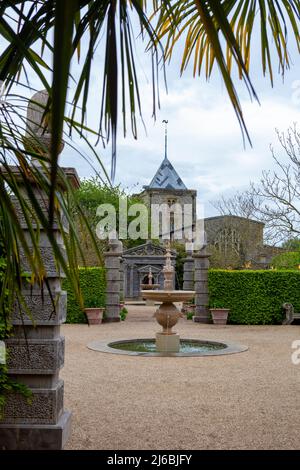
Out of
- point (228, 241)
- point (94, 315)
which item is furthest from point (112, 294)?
point (228, 241)

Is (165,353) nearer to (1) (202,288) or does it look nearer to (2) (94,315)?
(2) (94,315)

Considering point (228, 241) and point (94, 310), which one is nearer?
point (94, 310)

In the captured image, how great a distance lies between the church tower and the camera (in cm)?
4006

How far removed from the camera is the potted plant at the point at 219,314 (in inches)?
525

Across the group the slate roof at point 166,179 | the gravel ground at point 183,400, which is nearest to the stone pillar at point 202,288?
the gravel ground at point 183,400

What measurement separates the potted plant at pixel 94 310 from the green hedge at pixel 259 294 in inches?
125

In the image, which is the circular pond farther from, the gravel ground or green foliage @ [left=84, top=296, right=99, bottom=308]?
green foliage @ [left=84, top=296, right=99, bottom=308]

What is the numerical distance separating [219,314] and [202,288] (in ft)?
2.85

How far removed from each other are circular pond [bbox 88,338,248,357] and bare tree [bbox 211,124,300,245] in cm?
751

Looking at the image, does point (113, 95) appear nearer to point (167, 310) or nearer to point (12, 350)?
point (12, 350)

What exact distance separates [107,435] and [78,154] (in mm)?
2643

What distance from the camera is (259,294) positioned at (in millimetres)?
13297

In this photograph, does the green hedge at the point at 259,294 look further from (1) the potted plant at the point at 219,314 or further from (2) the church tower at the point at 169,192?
(2) the church tower at the point at 169,192

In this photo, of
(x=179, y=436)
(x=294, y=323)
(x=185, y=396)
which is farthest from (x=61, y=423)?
(x=294, y=323)
